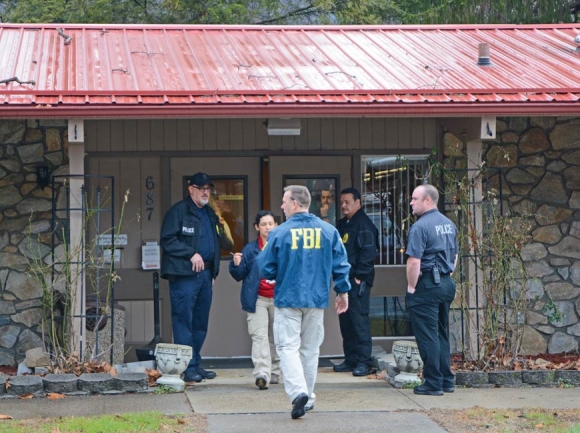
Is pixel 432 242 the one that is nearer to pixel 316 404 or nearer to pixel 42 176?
pixel 316 404

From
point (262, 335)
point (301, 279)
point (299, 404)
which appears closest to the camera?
point (299, 404)

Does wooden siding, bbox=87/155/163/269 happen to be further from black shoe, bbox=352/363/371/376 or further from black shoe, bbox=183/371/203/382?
black shoe, bbox=352/363/371/376

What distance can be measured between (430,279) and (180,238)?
2386mm

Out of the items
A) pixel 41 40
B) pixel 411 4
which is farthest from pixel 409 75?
pixel 411 4

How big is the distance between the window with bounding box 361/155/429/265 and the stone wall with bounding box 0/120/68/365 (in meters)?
3.40

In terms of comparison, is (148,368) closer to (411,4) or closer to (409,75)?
(409,75)

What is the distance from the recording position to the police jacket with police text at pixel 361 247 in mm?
9539

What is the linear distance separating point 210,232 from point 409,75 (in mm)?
2577

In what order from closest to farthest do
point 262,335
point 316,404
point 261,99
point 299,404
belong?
point 299,404, point 316,404, point 262,335, point 261,99

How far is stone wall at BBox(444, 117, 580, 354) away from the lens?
34.4 feet

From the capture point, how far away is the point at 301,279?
7.35m

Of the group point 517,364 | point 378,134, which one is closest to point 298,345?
point 517,364

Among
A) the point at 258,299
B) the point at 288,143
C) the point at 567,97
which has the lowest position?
the point at 258,299

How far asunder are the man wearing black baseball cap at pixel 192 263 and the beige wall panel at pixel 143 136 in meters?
1.40
